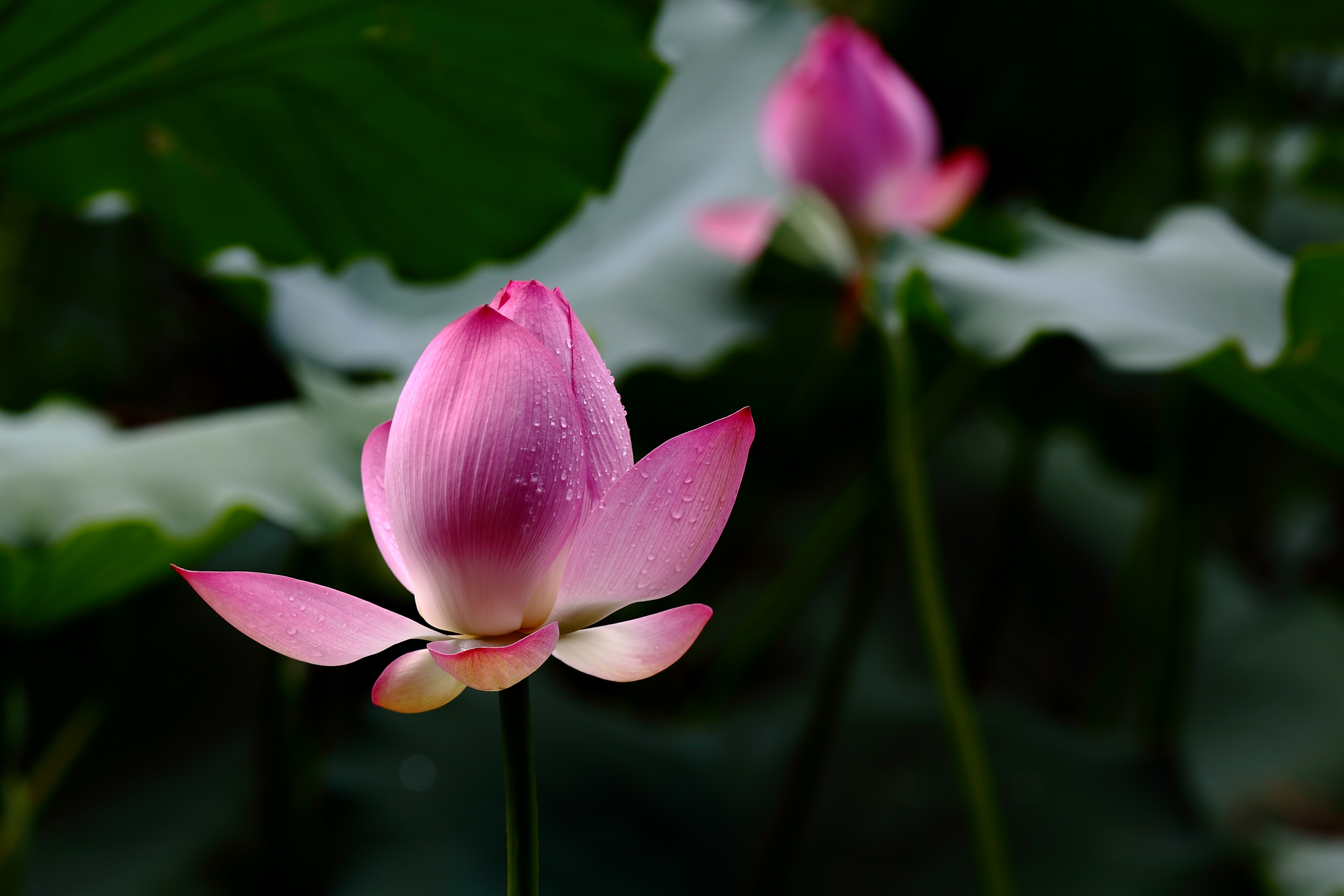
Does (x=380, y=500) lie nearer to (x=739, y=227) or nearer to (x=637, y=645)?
(x=637, y=645)

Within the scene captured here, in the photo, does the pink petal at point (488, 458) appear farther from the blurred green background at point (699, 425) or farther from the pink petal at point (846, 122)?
the pink petal at point (846, 122)

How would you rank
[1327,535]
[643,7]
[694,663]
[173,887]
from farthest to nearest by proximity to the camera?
[1327,535]
[694,663]
[173,887]
[643,7]

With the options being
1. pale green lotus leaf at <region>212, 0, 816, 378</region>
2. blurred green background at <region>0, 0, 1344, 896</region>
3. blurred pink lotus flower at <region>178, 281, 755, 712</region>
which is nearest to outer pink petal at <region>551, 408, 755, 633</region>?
blurred pink lotus flower at <region>178, 281, 755, 712</region>

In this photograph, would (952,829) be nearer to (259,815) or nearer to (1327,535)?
(259,815)

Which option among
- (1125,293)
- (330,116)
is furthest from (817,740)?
(330,116)

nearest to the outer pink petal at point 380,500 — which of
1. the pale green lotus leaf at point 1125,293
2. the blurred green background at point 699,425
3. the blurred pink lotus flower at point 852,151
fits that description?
the blurred green background at point 699,425

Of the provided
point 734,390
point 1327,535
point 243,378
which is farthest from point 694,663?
point 1327,535

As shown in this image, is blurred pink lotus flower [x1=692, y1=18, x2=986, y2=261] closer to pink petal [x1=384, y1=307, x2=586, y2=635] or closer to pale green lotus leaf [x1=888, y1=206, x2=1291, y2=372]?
pale green lotus leaf [x1=888, y1=206, x2=1291, y2=372]
